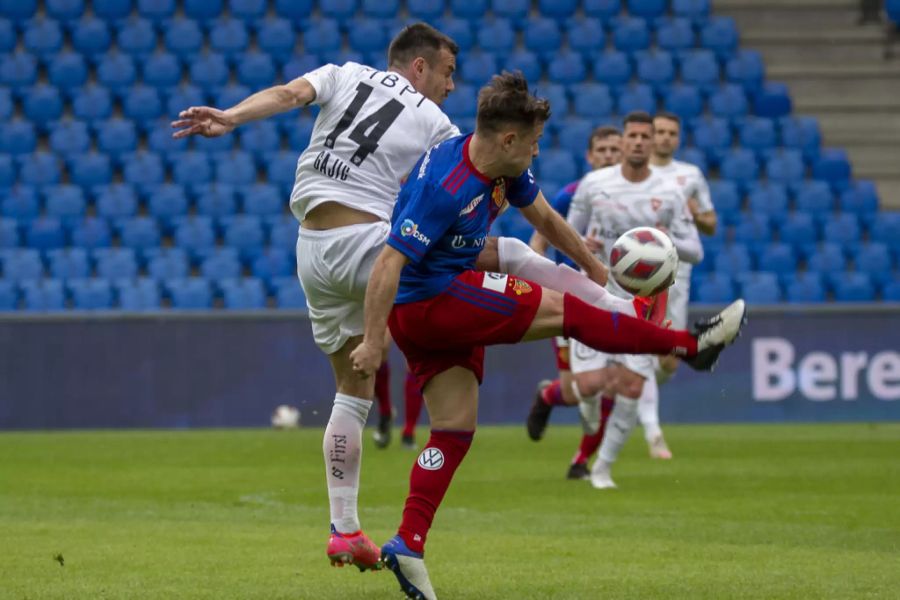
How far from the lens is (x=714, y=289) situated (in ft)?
60.6

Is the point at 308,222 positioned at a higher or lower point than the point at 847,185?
higher

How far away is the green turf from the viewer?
6098 mm

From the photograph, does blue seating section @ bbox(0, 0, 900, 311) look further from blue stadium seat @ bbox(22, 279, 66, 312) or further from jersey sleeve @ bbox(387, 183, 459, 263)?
jersey sleeve @ bbox(387, 183, 459, 263)

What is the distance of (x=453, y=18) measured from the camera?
71.7ft

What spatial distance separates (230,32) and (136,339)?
6721 millimetres

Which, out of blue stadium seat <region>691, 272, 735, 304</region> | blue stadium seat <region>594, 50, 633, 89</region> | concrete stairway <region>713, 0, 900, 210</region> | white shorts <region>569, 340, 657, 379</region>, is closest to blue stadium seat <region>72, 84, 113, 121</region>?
blue stadium seat <region>594, 50, 633, 89</region>

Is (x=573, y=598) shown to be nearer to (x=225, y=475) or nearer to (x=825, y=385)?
(x=225, y=475)

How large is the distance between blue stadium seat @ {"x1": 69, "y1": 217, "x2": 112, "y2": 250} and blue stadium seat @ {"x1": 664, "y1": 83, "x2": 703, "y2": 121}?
7.56 meters

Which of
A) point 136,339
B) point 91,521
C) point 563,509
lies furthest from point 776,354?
point 91,521

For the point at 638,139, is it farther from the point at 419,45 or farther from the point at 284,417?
the point at 284,417

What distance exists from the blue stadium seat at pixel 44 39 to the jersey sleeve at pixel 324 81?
51.3 feet

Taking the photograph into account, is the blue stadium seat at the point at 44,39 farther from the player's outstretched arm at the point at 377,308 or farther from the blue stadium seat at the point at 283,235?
the player's outstretched arm at the point at 377,308

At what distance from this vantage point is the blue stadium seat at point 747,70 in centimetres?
2188

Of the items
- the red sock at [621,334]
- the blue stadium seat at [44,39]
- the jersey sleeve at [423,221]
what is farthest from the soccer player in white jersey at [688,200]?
the blue stadium seat at [44,39]
